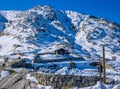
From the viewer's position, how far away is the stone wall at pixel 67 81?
3984 cm

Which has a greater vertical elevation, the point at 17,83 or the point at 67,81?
the point at 67,81

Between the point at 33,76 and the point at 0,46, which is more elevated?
the point at 0,46

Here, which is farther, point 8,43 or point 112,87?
point 8,43

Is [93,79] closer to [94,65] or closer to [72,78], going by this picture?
[72,78]

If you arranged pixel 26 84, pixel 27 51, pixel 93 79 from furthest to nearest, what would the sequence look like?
pixel 27 51 → pixel 26 84 → pixel 93 79

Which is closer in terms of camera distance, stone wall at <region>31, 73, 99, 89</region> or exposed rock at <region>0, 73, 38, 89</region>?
stone wall at <region>31, 73, 99, 89</region>

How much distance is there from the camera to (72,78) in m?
40.8

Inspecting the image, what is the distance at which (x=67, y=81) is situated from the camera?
41.0 m

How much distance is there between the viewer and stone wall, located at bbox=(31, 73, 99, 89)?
3984 cm

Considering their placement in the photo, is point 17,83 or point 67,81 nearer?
point 67,81

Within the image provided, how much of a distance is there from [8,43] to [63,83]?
14801 cm

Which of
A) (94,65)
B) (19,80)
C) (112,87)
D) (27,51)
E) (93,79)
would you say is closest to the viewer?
(112,87)

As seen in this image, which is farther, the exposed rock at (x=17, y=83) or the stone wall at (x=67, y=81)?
the exposed rock at (x=17, y=83)

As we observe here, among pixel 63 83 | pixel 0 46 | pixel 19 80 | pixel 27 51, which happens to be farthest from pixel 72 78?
pixel 0 46
